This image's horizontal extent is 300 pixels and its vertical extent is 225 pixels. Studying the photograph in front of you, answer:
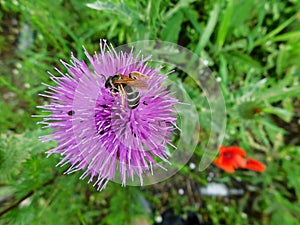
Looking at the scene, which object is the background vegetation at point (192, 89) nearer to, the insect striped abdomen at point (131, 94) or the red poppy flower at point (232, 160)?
the red poppy flower at point (232, 160)

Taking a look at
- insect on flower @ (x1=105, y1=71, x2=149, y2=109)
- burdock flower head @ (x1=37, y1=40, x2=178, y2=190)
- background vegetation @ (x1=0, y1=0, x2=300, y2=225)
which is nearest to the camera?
insect on flower @ (x1=105, y1=71, x2=149, y2=109)

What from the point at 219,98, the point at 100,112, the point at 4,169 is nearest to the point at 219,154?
the point at 219,98

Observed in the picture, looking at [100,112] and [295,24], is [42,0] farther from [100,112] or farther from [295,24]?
[295,24]

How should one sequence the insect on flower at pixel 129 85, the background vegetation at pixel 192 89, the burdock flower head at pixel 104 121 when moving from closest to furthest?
the insect on flower at pixel 129 85, the burdock flower head at pixel 104 121, the background vegetation at pixel 192 89

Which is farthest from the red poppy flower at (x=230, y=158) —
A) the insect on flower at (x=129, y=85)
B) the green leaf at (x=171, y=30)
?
the insect on flower at (x=129, y=85)

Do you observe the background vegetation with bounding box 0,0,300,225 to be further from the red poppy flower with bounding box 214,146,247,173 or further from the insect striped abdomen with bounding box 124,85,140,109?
the insect striped abdomen with bounding box 124,85,140,109

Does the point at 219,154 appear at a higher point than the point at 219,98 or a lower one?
lower

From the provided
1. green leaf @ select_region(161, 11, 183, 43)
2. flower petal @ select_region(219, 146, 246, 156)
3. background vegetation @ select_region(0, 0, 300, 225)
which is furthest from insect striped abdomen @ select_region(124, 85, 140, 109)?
flower petal @ select_region(219, 146, 246, 156)

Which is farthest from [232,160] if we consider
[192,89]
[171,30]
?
[171,30]

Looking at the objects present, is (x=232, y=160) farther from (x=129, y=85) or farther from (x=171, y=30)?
(x=129, y=85)
